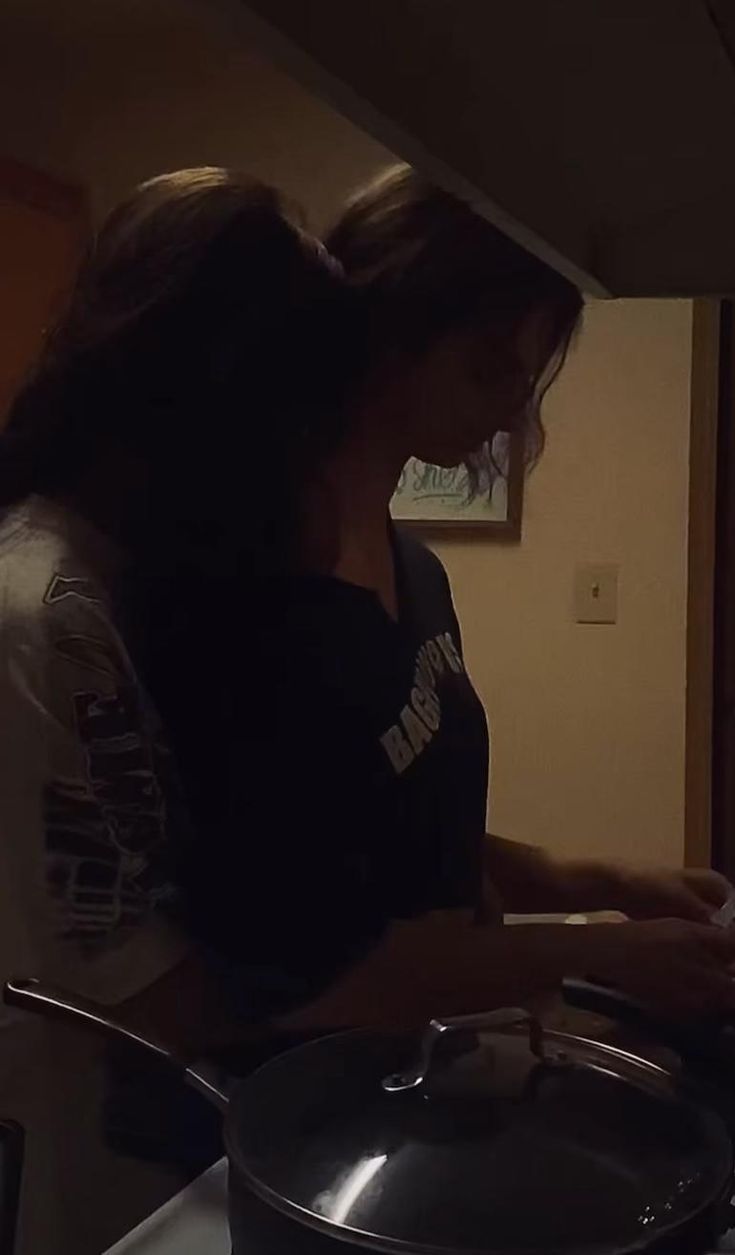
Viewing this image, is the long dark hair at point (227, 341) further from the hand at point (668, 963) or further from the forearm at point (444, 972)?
the hand at point (668, 963)

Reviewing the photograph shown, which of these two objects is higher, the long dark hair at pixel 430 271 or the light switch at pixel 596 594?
the long dark hair at pixel 430 271

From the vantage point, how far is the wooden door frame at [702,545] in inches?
41.1

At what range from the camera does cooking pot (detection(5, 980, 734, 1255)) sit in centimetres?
56

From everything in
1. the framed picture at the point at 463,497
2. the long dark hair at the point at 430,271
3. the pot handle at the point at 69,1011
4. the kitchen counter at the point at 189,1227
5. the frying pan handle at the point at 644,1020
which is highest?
the long dark hair at the point at 430,271

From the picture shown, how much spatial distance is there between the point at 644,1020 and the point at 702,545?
380 mm

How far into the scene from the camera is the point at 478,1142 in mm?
607

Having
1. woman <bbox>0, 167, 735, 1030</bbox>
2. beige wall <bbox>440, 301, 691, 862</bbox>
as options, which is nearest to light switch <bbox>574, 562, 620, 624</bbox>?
beige wall <bbox>440, 301, 691, 862</bbox>

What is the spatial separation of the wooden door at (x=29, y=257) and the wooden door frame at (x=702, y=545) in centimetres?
51

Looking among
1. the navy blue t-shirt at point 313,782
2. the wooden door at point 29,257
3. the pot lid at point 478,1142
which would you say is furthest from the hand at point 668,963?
the wooden door at point 29,257

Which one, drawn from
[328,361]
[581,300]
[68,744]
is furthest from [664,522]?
[68,744]

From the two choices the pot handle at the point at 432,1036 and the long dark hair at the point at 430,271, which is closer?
the pot handle at the point at 432,1036

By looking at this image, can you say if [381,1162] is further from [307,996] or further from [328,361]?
[328,361]

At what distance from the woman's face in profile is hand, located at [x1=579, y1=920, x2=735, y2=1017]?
1.25 feet

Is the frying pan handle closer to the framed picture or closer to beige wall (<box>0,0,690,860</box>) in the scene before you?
beige wall (<box>0,0,690,860</box>)
